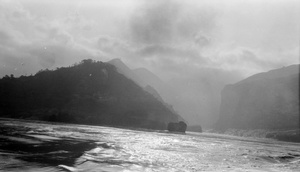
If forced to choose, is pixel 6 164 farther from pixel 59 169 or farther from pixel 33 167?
pixel 59 169

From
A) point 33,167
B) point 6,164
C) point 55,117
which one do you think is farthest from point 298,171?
point 55,117

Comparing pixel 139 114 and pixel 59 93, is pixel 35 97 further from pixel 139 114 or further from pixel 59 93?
pixel 139 114

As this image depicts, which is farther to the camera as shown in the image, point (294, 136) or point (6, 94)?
point (6, 94)

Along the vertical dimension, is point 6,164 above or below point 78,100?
below

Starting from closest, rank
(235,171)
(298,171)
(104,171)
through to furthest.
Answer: (104,171) < (235,171) < (298,171)

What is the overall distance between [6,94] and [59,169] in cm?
20584

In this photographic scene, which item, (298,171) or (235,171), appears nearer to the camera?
(235,171)

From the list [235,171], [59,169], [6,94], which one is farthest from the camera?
[6,94]

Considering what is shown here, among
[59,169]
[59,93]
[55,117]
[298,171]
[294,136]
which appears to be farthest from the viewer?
[59,93]

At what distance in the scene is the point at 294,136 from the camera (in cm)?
17375

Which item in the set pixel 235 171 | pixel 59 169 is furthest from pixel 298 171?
pixel 59 169

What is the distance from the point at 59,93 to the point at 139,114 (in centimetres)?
6945

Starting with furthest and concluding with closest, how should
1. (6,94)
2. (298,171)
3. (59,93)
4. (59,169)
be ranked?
(59,93) < (6,94) < (298,171) < (59,169)

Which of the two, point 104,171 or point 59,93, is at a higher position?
point 59,93
